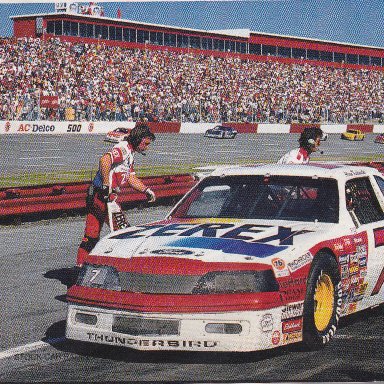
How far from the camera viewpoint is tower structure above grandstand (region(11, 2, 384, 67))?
51.3 meters

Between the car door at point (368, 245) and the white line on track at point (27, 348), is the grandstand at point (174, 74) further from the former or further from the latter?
the white line on track at point (27, 348)

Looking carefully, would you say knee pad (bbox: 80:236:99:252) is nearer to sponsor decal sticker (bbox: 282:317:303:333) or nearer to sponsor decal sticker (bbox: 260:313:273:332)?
sponsor decal sticker (bbox: 282:317:303:333)

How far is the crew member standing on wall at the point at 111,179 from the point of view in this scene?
8578mm

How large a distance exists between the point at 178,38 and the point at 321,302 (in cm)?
5006

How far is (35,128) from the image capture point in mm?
45531

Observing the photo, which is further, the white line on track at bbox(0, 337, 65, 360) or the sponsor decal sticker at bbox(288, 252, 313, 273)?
the white line on track at bbox(0, 337, 65, 360)

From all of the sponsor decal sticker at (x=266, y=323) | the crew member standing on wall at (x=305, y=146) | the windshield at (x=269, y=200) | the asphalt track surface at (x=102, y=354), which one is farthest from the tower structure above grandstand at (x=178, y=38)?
the sponsor decal sticker at (x=266, y=323)

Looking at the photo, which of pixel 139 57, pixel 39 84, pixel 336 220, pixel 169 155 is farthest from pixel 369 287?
pixel 139 57

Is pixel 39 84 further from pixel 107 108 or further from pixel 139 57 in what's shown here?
pixel 139 57

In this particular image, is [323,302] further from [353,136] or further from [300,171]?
[353,136]

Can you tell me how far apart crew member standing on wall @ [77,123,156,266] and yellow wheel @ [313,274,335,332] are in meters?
2.73

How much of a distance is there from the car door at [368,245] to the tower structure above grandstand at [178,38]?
4118 centimetres

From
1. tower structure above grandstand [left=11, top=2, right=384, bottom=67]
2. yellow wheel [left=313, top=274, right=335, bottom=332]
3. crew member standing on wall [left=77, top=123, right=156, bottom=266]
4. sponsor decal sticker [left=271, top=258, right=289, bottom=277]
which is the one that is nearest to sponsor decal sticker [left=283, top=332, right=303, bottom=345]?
yellow wheel [left=313, top=274, right=335, bottom=332]

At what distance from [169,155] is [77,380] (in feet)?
102
